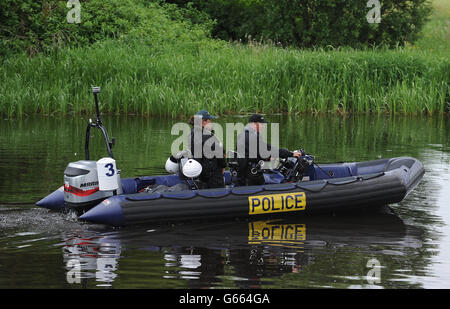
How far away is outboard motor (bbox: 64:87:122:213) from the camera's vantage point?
9148 millimetres

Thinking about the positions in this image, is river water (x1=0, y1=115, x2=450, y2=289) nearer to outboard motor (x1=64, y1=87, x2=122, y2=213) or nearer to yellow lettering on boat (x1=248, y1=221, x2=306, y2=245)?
yellow lettering on boat (x1=248, y1=221, x2=306, y2=245)

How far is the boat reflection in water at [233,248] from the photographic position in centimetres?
732

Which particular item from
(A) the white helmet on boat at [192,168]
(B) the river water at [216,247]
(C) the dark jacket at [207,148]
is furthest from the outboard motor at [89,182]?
(C) the dark jacket at [207,148]

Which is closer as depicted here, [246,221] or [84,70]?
[246,221]

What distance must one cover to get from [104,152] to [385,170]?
5.67 metres

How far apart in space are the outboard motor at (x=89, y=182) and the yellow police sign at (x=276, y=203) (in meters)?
1.70

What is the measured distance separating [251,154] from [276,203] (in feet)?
2.49

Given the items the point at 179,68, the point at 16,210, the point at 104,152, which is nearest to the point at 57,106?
the point at 179,68

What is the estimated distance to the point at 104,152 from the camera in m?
14.6

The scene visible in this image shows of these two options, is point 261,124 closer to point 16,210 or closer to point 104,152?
point 16,210

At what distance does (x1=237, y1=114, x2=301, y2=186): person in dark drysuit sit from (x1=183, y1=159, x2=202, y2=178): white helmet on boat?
900 millimetres

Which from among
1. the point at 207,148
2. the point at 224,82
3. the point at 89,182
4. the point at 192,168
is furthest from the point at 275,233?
the point at 224,82

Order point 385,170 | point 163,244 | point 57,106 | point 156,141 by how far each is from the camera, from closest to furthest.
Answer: point 163,244
point 385,170
point 156,141
point 57,106

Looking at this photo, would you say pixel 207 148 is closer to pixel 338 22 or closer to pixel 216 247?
pixel 216 247
